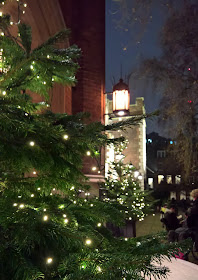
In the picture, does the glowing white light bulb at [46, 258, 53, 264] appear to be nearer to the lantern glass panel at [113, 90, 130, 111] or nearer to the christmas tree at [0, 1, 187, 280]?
the christmas tree at [0, 1, 187, 280]

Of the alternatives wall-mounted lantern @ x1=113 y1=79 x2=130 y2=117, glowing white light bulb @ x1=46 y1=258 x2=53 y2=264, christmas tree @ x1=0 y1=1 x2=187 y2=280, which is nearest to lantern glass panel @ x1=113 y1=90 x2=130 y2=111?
wall-mounted lantern @ x1=113 y1=79 x2=130 y2=117

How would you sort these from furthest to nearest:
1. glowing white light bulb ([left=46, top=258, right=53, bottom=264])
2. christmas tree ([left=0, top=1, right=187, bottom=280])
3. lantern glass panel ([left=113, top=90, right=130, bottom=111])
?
lantern glass panel ([left=113, top=90, right=130, bottom=111]), glowing white light bulb ([left=46, top=258, right=53, bottom=264]), christmas tree ([left=0, top=1, right=187, bottom=280])

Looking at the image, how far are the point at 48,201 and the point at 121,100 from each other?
10.9m

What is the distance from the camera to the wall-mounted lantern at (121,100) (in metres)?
12.7

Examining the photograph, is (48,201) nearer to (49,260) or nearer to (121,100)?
(49,260)

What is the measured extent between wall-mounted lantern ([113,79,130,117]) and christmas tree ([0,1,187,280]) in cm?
1046

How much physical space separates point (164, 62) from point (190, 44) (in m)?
1.64

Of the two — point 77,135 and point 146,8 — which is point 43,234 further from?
point 146,8

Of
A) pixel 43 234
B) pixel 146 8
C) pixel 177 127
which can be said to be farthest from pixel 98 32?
pixel 43 234

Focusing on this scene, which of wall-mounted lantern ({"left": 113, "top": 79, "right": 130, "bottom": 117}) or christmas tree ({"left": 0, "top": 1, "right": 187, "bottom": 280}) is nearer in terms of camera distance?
christmas tree ({"left": 0, "top": 1, "right": 187, "bottom": 280})

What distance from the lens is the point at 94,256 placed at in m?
1.30

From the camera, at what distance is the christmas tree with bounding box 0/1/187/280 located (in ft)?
4.01

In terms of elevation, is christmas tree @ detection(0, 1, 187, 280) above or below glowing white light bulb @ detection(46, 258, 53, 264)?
above

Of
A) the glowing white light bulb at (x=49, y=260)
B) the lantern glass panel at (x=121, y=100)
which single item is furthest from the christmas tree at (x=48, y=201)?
the lantern glass panel at (x=121, y=100)
